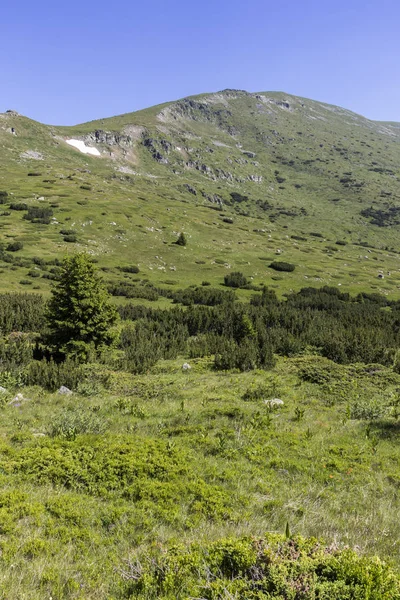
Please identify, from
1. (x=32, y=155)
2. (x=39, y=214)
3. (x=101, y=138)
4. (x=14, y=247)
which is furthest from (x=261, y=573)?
(x=101, y=138)

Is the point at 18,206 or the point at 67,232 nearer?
the point at 67,232

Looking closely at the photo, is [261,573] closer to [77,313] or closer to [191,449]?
[191,449]

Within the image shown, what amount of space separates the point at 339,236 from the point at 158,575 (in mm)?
160453

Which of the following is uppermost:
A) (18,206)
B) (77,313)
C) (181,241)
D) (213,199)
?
(213,199)

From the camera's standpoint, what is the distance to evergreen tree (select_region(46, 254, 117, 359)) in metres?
22.5

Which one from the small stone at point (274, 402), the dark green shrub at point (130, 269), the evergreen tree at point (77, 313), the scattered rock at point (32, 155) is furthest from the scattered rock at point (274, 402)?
the scattered rock at point (32, 155)

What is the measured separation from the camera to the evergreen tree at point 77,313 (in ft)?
73.7

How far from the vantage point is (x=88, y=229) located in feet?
233

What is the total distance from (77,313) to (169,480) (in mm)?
16563

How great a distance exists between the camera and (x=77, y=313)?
22688 millimetres

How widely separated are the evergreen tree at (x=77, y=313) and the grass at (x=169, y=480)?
7016mm

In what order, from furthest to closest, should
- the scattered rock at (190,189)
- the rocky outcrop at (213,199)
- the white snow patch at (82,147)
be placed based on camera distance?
1. the white snow patch at (82,147)
2. the rocky outcrop at (213,199)
3. the scattered rock at (190,189)

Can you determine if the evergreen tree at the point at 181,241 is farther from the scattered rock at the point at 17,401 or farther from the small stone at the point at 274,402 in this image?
the scattered rock at the point at 17,401

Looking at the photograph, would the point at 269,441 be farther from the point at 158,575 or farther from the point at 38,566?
the point at 38,566
